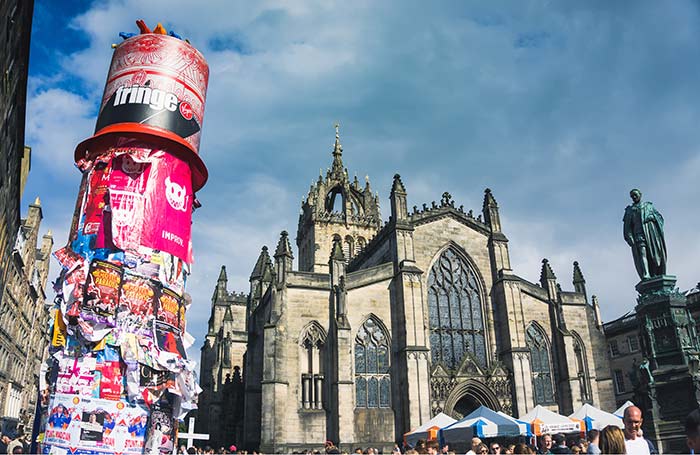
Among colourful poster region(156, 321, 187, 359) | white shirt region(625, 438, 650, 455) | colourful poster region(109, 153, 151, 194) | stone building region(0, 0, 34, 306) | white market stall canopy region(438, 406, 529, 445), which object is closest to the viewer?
white shirt region(625, 438, 650, 455)

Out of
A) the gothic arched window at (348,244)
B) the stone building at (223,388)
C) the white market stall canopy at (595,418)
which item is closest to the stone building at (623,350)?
the gothic arched window at (348,244)

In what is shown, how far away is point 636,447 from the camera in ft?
17.9

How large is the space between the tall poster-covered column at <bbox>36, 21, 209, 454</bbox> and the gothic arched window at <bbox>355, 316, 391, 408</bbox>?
55.1 feet

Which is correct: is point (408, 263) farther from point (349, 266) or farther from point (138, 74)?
point (138, 74)

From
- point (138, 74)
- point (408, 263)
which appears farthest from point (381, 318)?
point (138, 74)

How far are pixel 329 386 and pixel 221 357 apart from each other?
13767 mm

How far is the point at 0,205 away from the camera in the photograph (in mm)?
17047

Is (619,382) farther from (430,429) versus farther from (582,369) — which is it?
(430,429)

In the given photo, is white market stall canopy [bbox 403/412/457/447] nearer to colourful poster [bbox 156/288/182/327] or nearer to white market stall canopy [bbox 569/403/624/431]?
white market stall canopy [bbox 569/403/624/431]

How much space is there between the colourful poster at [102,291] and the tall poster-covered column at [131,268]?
18mm

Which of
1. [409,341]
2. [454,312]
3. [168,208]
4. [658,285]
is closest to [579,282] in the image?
[454,312]

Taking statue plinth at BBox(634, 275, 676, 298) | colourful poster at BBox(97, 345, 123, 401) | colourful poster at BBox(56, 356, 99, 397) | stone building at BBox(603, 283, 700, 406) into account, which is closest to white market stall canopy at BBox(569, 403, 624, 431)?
statue plinth at BBox(634, 275, 676, 298)

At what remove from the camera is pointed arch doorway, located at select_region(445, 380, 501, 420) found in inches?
1067

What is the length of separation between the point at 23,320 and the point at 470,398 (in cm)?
3335
